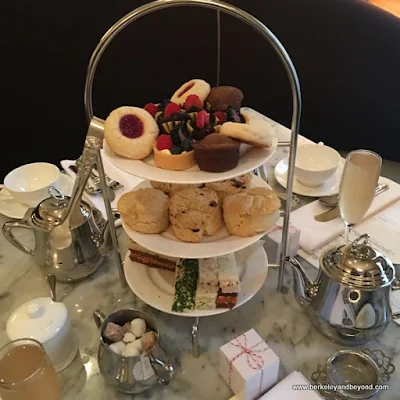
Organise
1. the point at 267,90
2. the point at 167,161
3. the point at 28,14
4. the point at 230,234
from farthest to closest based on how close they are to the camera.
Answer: the point at 267,90 < the point at 28,14 < the point at 230,234 < the point at 167,161

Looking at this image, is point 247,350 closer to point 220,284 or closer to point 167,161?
point 220,284

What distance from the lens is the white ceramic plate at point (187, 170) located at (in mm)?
675

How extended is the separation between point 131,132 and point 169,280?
0.99ft

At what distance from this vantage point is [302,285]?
32.7 inches

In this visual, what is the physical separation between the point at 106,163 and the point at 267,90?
0.82 metres

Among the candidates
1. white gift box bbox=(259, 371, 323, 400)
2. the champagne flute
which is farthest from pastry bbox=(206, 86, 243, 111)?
white gift box bbox=(259, 371, 323, 400)

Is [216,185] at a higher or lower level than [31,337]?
higher

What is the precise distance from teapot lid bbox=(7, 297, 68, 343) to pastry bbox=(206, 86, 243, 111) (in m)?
0.42

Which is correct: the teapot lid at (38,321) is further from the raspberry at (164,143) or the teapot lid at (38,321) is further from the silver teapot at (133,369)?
the raspberry at (164,143)

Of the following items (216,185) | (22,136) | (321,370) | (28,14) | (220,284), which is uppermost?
(28,14)

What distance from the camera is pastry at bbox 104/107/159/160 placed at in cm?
71

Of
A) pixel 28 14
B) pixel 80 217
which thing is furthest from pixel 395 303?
pixel 28 14

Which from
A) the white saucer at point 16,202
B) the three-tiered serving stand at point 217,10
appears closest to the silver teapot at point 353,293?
the three-tiered serving stand at point 217,10

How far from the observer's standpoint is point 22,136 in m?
1.91
